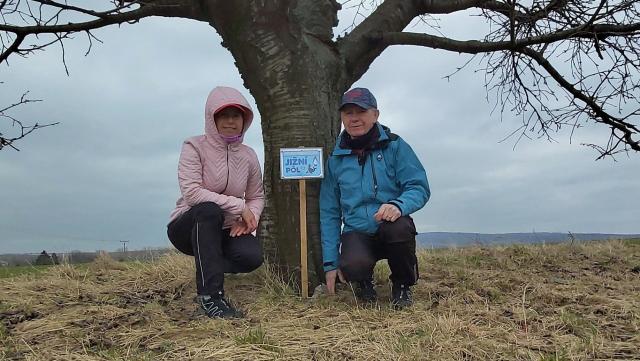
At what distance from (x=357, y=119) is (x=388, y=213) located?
0.68 m

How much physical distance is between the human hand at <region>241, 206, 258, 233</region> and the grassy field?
483 millimetres

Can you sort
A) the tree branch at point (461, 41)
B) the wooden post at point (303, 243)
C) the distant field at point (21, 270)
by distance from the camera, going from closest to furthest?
the wooden post at point (303, 243) < the tree branch at point (461, 41) < the distant field at point (21, 270)

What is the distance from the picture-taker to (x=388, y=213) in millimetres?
3639

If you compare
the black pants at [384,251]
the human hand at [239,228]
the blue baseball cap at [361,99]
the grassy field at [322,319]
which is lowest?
the grassy field at [322,319]

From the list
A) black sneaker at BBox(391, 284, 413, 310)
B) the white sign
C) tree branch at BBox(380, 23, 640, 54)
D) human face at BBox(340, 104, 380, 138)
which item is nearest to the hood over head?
the white sign

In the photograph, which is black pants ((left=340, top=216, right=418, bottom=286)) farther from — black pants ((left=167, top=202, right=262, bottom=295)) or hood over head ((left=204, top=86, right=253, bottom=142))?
hood over head ((left=204, top=86, right=253, bottom=142))

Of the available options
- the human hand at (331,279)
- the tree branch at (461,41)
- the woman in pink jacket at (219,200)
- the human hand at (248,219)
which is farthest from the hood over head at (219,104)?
the tree branch at (461,41)

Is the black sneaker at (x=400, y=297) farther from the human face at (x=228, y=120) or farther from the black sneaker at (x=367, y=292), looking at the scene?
the human face at (x=228, y=120)

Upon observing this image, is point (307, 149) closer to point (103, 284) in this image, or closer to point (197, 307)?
point (197, 307)

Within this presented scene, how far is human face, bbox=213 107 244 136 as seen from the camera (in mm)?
3943

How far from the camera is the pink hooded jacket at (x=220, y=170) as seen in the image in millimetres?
3803

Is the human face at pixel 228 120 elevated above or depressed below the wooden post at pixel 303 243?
above

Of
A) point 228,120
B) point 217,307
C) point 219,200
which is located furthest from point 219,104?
point 217,307

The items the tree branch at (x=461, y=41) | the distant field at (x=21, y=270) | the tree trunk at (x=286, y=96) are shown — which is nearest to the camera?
the tree trunk at (x=286, y=96)
